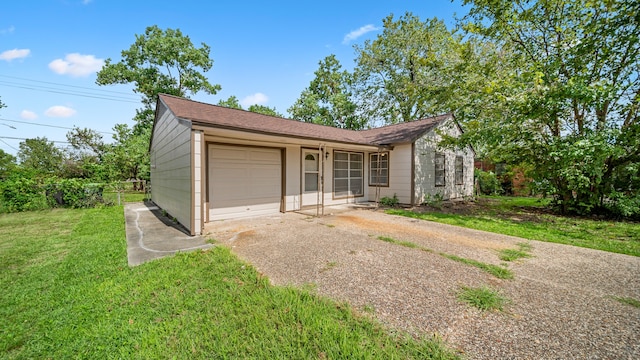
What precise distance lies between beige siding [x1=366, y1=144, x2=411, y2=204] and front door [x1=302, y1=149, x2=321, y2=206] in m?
3.22

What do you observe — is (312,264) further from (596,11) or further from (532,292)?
(596,11)

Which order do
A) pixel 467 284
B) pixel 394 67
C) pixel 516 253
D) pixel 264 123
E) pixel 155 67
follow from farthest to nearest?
pixel 155 67, pixel 394 67, pixel 264 123, pixel 516 253, pixel 467 284

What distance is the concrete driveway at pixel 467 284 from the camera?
1.95m

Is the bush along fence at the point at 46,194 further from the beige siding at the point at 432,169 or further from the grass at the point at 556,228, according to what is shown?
the beige siding at the point at 432,169

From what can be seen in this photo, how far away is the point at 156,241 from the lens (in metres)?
4.87

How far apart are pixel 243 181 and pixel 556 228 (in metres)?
8.45

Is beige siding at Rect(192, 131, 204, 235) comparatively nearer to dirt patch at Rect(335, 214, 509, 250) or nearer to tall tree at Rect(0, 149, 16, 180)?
dirt patch at Rect(335, 214, 509, 250)

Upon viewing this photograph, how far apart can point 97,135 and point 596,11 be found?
3691 cm

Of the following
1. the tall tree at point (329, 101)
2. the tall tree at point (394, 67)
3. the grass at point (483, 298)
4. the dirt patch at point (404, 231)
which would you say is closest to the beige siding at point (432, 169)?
the dirt patch at point (404, 231)

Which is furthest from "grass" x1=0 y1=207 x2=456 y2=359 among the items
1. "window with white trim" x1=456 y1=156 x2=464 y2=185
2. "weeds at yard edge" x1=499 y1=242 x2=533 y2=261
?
"window with white trim" x1=456 y1=156 x2=464 y2=185

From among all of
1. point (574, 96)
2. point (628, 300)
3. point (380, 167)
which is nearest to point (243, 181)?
point (380, 167)

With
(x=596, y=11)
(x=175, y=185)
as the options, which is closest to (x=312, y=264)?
(x=175, y=185)

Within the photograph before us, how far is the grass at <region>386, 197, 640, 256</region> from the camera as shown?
15.6ft

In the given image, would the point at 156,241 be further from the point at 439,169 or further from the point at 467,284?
the point at 439,169
